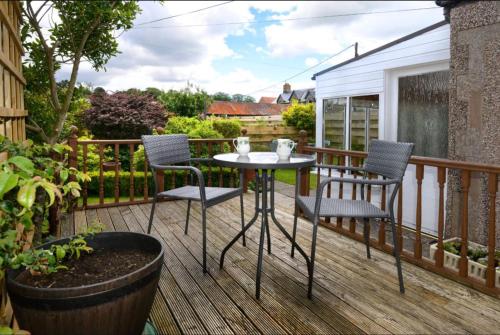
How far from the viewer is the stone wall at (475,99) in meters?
2.97

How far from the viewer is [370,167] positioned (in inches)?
95.6

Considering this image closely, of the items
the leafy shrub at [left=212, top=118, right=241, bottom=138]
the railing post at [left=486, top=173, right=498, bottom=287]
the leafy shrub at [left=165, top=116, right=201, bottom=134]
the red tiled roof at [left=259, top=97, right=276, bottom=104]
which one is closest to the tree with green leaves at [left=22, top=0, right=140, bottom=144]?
the leafy shrub at [left=165, top=116, right=201, bottom=134]

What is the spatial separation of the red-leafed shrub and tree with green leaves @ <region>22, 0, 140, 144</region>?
131 inches

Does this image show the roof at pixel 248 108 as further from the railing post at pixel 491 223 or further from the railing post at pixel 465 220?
the railing post at pixel 491 223

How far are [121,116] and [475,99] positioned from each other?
611 centimetres

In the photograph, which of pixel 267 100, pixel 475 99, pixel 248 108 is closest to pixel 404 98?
pixel 475 99

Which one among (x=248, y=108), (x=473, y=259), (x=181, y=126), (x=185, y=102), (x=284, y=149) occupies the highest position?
(x=248, y=108)

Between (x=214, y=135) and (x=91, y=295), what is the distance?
457 centimetres

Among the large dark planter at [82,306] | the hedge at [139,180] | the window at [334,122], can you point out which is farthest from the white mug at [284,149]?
the window at [334,122]

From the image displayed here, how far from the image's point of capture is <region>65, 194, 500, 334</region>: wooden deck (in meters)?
1.72

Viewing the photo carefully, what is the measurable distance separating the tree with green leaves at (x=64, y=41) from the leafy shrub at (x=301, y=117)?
6207 mm

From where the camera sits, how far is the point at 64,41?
355 centimetres

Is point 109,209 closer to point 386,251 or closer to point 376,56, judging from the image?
point 386,251

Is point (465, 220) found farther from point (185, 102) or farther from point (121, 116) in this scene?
point (185, 102)
